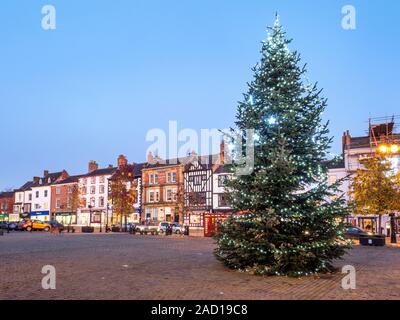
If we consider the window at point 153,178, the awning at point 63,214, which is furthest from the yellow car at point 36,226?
the awning at point 63,214

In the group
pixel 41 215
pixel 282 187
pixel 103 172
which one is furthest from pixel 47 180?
pixel 282 187

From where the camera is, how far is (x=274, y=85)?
14.1 metres

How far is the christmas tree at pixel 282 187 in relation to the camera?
12781 mm

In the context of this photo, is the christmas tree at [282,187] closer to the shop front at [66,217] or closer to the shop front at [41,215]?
the shop front at [66,217]

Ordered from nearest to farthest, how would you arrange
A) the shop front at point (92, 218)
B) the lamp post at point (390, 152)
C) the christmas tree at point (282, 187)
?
the christmas tree at point (282, 187) → the lamp post at point (390, 152) → the shop front at point (92, 218)

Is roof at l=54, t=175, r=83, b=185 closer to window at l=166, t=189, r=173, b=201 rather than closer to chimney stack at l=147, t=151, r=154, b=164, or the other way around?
chimney stack at l=147, t=151, r=154, b=164

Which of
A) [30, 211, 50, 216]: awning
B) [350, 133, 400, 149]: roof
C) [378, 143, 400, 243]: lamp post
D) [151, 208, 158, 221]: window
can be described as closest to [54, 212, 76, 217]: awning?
[30, 211, 50, 216]: awning

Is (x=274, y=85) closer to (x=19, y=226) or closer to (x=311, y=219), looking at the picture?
(x=311, y=219)

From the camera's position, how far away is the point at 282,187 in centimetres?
1295

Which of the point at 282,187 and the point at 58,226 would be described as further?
the point at 58,226

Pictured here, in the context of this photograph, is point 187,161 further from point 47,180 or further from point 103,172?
point 47,180

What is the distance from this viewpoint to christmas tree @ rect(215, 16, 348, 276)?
12781 mm
